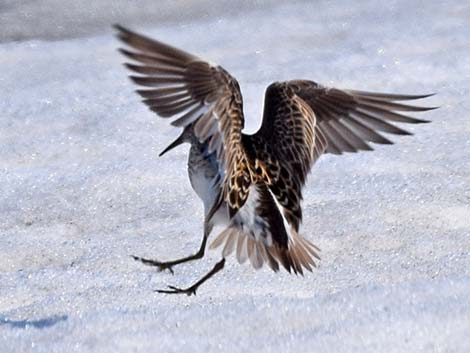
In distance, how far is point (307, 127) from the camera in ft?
15.6

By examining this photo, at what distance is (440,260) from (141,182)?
170 centimetres

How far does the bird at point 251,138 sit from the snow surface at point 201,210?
0.23 m

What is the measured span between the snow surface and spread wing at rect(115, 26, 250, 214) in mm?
481

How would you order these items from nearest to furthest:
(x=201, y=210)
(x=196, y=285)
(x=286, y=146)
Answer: (x=286, y=146) < (x=196, y=285) < (x=201, y=210)

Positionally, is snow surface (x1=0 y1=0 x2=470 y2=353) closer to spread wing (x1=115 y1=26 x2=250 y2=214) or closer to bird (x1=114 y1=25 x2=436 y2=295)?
bird (x1=114 y1=25 x2=436 y2=295)

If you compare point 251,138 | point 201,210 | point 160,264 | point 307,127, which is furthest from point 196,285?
point 201,210

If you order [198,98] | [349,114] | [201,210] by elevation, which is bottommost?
[201,210]

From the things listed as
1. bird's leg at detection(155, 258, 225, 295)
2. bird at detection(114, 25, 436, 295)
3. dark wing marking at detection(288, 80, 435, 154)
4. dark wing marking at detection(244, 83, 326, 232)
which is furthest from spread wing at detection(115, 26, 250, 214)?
dark wing marking at detection(288, 80, 435, 154)

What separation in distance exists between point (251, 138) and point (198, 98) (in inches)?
17.3

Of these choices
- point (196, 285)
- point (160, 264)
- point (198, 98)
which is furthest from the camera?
point (160, 264)

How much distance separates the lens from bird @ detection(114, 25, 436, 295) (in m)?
4.24

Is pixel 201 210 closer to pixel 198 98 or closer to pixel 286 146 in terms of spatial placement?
pixel 286 146

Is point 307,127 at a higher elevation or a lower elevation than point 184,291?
higher

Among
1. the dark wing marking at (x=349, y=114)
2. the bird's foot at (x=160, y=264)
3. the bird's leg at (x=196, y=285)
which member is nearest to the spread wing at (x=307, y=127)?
the dark wing marking at (x=349, y=114)
